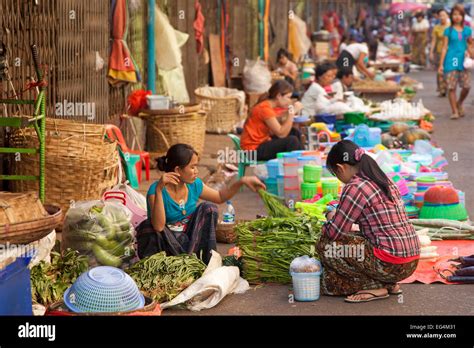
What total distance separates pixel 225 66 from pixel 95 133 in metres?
10.3

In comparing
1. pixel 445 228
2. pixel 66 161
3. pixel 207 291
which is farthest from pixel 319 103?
pixel 207 291

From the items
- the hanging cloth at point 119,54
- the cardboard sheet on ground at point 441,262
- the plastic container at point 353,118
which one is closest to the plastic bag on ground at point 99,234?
the cardboard sheet on ground at point 441,262

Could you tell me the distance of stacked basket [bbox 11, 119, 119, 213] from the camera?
8812 mm

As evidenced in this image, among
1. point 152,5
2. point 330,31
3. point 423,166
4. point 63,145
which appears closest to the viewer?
point 63,145

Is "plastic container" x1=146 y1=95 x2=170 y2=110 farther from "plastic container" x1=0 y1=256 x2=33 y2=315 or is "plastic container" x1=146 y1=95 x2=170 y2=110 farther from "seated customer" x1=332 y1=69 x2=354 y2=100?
"plastic container" x1=0 y1=256 x2=33 y2=315

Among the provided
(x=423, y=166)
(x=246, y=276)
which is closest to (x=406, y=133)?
(x=423, y=166)

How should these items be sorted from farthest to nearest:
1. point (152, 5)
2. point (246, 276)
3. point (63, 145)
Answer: point (152, 5), point (63, 145), point (246, 276)

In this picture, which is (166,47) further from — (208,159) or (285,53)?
(285,53)

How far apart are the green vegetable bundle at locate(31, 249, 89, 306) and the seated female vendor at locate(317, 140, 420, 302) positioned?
1762 millimetres

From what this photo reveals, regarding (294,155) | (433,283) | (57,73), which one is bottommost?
(433,283)

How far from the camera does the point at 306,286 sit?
719 cm

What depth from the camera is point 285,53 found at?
19094 mm

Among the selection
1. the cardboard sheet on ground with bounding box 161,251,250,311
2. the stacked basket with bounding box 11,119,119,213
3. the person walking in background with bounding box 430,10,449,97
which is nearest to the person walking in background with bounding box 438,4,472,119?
the person walking in background with bounding box 430,10,449,97

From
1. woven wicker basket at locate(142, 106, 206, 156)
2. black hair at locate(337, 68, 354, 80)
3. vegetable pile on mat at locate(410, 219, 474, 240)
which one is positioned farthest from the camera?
black hair at locate(337, 68, 354, 80)
